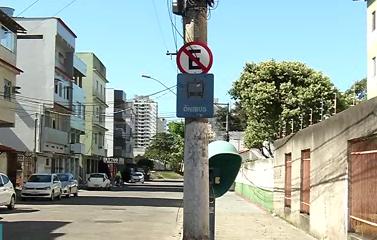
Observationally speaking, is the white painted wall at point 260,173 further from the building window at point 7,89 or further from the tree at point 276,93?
the building window at point 7,89

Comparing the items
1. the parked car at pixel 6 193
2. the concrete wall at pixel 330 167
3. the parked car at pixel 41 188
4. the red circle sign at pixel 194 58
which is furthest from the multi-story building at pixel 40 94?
the red circle sign at pixel 194 58

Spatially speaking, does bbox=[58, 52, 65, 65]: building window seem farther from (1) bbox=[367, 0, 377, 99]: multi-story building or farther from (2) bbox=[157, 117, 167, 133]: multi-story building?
(2) bbox=[157, 117, 167, 133]: multi-story building

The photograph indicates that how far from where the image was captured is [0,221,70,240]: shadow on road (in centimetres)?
1539

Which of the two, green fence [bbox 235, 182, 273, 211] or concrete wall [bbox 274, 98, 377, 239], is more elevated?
concrete wall [bbox 274, 98, 377, 239]

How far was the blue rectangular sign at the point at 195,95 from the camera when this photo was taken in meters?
8.62

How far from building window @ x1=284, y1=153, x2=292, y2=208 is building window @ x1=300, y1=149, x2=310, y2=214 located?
2272 mm

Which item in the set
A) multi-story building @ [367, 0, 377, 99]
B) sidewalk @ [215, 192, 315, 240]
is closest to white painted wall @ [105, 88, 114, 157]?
multi-story building @ [367, 0, 377, 99]

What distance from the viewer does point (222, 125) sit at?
84.7 meters

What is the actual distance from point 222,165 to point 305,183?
7.39m

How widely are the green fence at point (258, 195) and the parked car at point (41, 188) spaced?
10618 millimetres

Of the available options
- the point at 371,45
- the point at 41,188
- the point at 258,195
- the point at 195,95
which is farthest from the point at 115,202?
the point at 195,95

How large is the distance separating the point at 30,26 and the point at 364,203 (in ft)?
147

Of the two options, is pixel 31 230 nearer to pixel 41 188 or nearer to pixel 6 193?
pixel 6 193

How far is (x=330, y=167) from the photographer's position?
13.5 m
